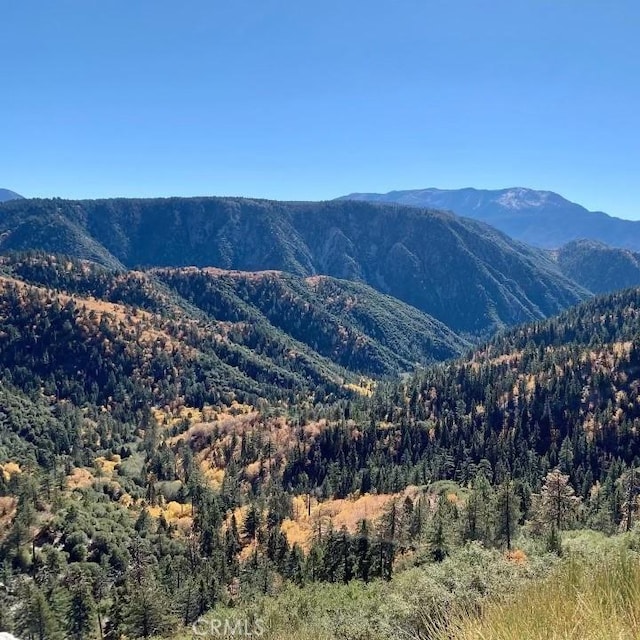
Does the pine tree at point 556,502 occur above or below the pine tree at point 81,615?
above

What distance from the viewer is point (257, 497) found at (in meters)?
163

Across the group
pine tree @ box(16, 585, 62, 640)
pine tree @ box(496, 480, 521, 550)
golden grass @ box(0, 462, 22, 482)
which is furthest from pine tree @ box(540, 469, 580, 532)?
golden grass @ box(0, 462, 22, 482)

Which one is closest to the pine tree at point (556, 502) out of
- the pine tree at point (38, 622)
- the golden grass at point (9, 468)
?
the pine tree at point (38, 622)

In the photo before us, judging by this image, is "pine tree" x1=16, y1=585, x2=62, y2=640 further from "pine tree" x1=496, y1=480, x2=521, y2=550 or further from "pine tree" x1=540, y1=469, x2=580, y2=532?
"pine tree" x1=540, y1=469, x2=580, y2=532

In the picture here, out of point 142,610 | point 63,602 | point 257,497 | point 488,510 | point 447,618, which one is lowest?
point 257,497

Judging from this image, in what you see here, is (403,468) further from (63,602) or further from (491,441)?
(63,602)

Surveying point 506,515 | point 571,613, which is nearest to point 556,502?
point 506,515

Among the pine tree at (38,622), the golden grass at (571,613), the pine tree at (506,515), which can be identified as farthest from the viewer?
the pine tree at (506,515)

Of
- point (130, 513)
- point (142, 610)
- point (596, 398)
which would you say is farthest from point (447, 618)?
point (596, 398)

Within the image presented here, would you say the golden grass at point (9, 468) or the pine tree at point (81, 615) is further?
the golden grass at point (9, 468)

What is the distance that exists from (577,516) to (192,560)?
78.2 metres

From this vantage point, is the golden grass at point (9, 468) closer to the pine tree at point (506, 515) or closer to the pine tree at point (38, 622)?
the pine tree at point (38, 622)

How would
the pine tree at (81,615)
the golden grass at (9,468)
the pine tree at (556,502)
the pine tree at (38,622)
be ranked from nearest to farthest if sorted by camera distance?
the pine tree at (38,622) < the pine tree at (81,615) < the pine tree at (556,502) < the golden grass at (9,468)

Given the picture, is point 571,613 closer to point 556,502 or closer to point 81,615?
point 556,502
